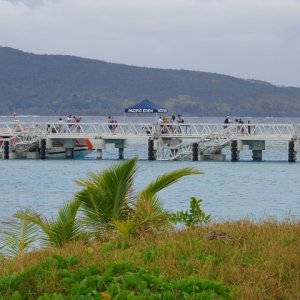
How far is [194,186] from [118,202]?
41.5 meters

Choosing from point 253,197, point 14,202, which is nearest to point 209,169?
point 253,197

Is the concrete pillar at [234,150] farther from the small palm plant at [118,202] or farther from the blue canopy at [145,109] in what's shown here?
the small palm plant at [118,202]

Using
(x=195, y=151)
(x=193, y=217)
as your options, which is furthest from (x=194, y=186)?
(x=193, y=217)

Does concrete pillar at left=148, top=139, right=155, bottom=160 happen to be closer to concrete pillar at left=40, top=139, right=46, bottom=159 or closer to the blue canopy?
the blue canopy

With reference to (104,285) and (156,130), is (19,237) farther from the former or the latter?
(156,130)

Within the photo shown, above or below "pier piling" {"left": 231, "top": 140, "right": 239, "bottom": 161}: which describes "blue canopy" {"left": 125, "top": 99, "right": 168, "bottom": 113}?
above

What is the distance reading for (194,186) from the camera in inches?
2146

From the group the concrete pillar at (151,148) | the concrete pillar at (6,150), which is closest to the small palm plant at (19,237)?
the concrete pillar at (151,148)

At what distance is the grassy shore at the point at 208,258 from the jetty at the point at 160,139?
168ft

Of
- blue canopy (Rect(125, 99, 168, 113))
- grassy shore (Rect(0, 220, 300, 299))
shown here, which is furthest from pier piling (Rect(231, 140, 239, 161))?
grassy shore (Rect(0, 220, 300, 299))

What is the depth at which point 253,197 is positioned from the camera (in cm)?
4694

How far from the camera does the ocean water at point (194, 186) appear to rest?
4138 centimetres

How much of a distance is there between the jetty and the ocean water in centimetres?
104

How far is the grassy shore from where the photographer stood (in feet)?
31.3
